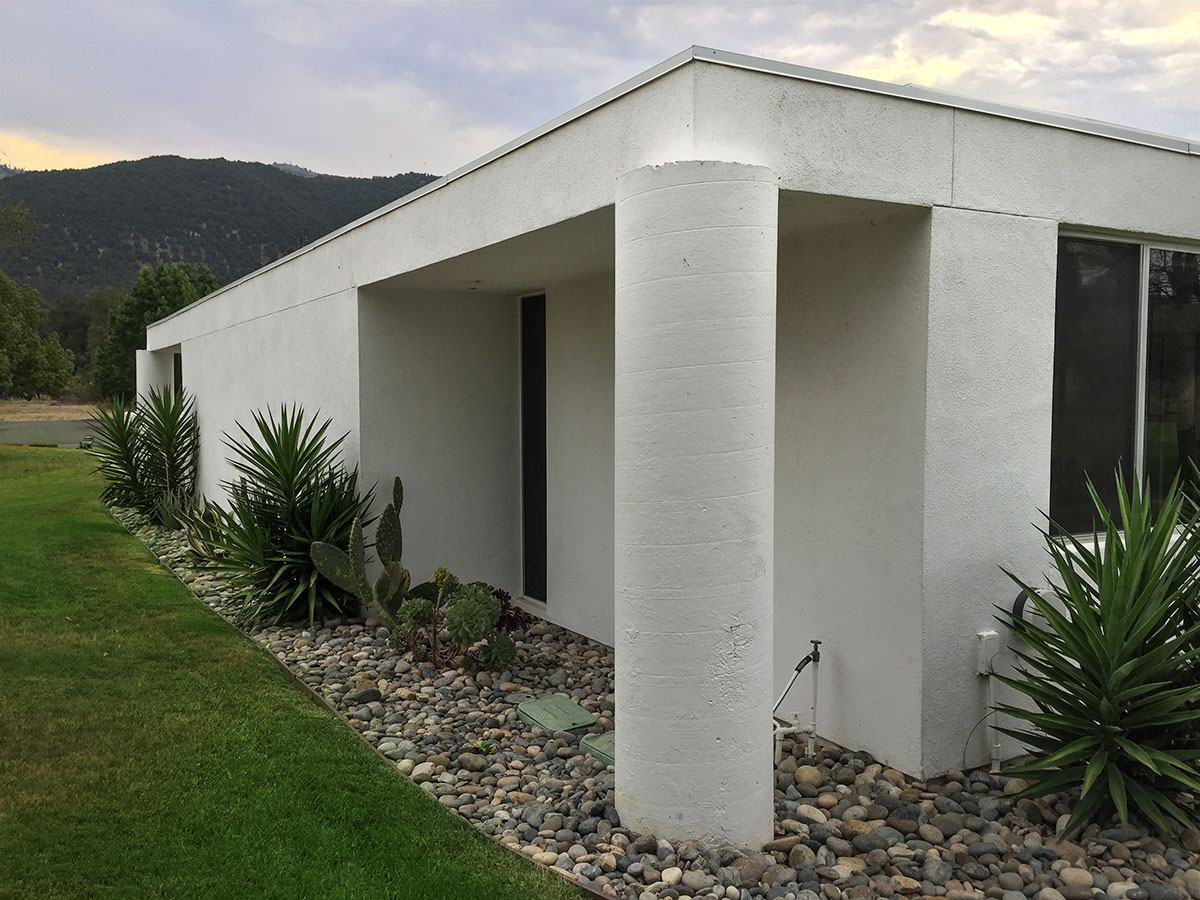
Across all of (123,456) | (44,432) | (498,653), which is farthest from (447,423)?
(44,432)

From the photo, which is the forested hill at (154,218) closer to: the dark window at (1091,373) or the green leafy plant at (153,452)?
the green leafy plant at (153,452)

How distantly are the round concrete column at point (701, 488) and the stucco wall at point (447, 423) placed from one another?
4303 millimetres

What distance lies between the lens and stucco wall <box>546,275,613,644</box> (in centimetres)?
684

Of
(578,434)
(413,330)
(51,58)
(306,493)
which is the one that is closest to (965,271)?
(578,434)

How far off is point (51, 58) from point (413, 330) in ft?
78.9

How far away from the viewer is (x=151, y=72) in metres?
36.2

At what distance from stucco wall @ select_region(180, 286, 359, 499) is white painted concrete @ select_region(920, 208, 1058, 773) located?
4782mm

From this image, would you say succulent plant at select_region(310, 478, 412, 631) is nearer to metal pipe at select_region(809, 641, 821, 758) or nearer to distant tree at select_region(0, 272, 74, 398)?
metal pipe at select_region(809, 641, 821, 758)

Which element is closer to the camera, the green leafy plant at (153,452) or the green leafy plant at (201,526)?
the green leafy plant at (201,526)

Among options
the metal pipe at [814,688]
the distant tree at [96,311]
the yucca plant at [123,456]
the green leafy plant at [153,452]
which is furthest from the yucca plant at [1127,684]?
the distant tree at [96,311]

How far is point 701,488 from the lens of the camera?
3.62 m

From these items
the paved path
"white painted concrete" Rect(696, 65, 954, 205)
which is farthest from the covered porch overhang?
the paved path

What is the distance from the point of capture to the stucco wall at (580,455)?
22.4 ft

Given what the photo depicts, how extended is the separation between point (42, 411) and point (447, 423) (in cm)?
4365
